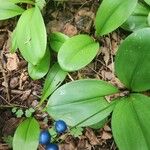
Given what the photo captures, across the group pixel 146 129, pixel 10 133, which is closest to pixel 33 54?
pixel 10 133

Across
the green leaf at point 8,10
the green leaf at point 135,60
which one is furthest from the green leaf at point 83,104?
the green leaf at point 8,10

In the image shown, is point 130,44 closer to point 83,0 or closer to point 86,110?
point 86,110

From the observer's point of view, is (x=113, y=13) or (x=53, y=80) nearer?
(x=113, y=13)

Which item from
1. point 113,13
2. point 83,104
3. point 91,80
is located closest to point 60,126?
point 83,104

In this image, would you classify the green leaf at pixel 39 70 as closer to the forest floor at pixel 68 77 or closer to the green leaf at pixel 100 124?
the forest floor at pixel 68 77

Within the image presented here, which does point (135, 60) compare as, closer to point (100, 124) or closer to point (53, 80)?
point (100, 124)

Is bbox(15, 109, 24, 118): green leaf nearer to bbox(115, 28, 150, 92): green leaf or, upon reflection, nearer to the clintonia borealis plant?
the clintonia borealis plant
